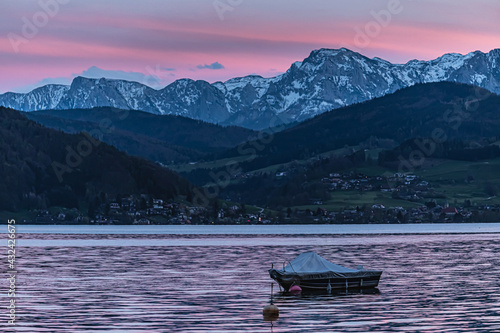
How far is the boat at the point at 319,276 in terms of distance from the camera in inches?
3570

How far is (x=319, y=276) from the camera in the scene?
91062mm

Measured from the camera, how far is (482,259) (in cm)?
13712

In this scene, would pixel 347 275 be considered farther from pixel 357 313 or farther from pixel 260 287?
pixel 357 313

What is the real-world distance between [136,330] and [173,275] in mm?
48425

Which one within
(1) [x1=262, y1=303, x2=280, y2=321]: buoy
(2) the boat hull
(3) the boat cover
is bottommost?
(1) [x1=262, y1=303, x2=280, y2=321]: buoy

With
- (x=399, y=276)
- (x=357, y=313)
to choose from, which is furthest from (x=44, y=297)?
(x=399, y=276)

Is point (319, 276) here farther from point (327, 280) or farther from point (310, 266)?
point (310, 266)

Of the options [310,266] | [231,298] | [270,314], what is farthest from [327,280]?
[270,314]

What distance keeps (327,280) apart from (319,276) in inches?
41.8

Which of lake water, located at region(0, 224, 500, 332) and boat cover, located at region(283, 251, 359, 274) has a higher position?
boat cover, located at region(283, 251, 359, 274)

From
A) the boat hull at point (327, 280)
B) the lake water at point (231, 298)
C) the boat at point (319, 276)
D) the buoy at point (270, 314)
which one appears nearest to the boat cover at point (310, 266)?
the boat at point (319, 276)

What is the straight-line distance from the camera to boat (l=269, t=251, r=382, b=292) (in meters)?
90.7

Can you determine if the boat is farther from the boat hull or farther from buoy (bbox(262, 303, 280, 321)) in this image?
buoy (bbox(262, 303, 280, 321))

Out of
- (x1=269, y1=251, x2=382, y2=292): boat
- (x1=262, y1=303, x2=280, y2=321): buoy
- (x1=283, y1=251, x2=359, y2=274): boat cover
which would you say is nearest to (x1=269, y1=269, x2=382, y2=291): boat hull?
(x1=269, y1=251, x2=382, y2=292): boat
